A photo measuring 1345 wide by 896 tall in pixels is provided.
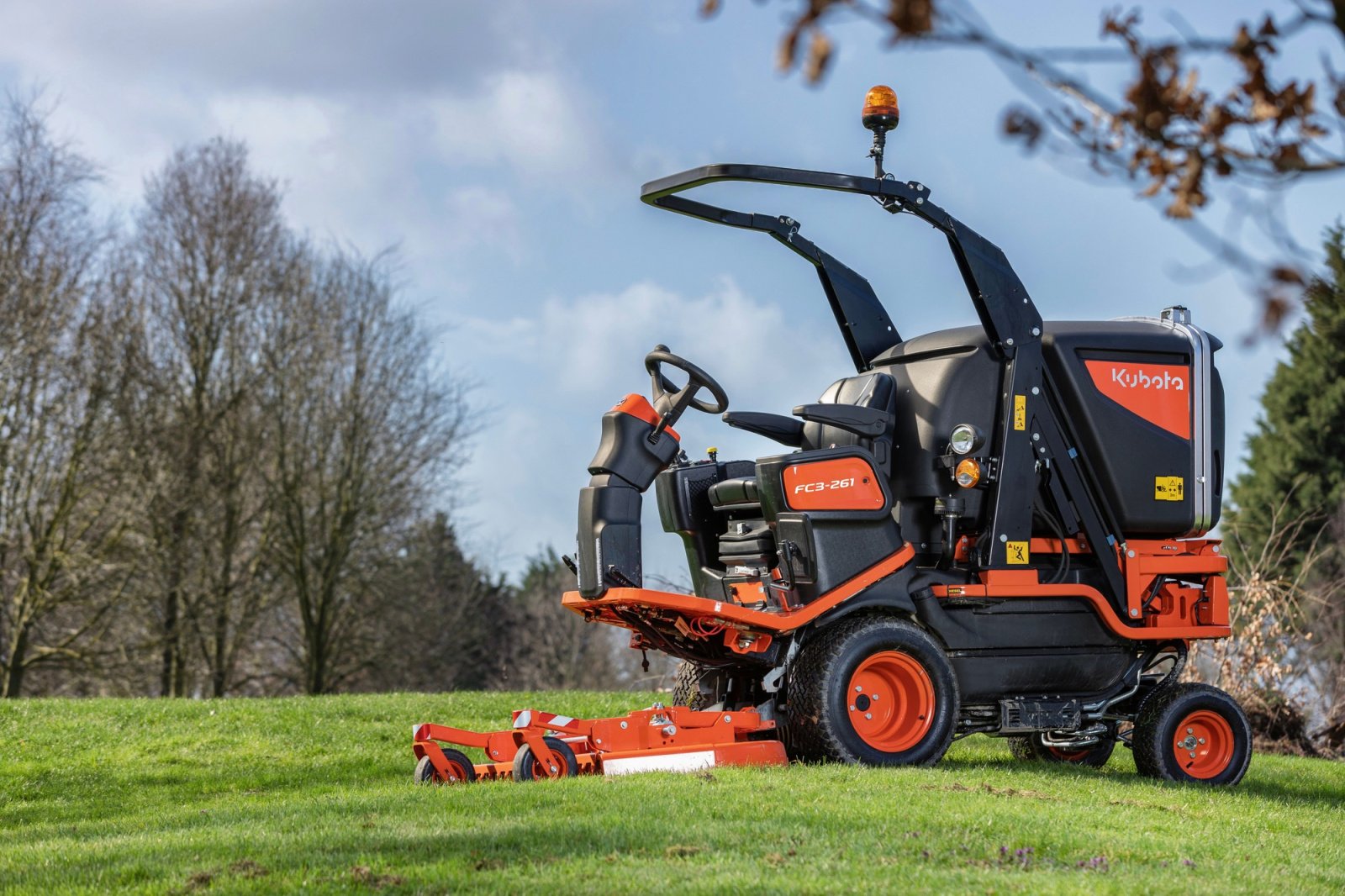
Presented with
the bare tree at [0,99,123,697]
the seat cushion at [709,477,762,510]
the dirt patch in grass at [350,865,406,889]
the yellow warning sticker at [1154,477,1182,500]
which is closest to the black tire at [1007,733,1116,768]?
the yellow warning sticker at [1154,477,1182,500]

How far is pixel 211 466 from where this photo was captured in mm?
27000

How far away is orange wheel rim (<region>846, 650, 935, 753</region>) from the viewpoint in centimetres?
819

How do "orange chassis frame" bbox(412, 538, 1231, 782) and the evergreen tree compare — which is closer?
"orange chassis frame" bbox(412, 538, 1231, 782)

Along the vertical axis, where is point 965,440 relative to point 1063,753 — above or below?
above

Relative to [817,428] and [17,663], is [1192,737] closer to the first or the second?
[817,428]

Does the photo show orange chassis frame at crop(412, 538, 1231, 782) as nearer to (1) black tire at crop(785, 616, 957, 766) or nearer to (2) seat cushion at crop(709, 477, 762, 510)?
(1) black tire at crop(785, 616, 957, 766)

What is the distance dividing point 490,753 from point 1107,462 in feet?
14.3

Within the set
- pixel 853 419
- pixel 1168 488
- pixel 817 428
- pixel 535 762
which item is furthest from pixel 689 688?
pixel 1168 488

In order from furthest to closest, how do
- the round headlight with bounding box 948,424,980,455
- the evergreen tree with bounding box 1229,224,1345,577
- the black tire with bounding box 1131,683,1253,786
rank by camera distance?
the evergreen tree with bounding box 1229,224,1345,577 → the black tire with bounding box 1131,683,1253,786 → the round headlight with bounding box 948,424,980,455

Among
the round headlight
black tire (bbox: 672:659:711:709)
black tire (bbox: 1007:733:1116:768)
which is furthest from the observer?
black tire (bbox: 1007:733:1116:768)

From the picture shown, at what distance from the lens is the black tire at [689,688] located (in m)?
9.04

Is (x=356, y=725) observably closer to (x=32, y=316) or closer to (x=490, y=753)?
(x=490, y=753)

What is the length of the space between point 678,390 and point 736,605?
134 centimetres

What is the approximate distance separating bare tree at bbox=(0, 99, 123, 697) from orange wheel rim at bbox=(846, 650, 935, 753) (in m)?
18.8
